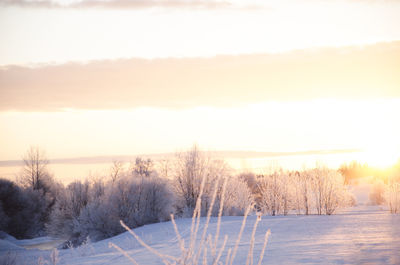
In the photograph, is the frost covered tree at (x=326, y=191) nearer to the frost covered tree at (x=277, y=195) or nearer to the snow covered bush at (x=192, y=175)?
the frost covered tree at (x=277, y=195)

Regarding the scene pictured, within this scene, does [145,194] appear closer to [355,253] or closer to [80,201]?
[80,201]

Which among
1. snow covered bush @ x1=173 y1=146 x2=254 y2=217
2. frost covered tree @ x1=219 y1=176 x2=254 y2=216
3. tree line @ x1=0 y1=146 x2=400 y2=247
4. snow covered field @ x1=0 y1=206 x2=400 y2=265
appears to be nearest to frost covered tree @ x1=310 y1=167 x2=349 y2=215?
tree line @ x1=0 y1=146 x2=400 y2=247

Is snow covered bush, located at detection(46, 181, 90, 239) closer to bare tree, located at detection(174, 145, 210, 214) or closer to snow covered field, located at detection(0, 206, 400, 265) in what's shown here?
bare tree, located at detection(174, 145, 210, 214)

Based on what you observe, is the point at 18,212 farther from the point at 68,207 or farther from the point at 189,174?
the point at 189,174

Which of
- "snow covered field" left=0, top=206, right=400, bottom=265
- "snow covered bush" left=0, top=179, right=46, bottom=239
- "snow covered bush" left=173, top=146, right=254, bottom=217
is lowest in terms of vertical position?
"snow covered bush" left=0, top=179, right=46, bottom=239

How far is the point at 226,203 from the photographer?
27234 millimetres

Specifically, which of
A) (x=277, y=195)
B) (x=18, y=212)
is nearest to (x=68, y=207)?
(x=18, y=212)

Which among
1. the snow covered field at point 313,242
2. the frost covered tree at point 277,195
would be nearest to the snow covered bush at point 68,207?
the frost covered tree at point 277,195

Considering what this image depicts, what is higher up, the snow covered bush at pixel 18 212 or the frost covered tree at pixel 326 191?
the frost covered tree at pixel 326 191

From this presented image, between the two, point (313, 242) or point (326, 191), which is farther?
point (326, 191)

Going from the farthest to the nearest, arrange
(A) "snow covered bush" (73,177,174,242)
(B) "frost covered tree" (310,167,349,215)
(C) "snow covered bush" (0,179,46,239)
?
(C) "snow covered bush" (0,179,46,239) < (A) "snow covered bush" (73,177,174,242) < (B) "frost covered tree" (310,167,349,215)

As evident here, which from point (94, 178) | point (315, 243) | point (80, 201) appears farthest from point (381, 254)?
point (94, 178)

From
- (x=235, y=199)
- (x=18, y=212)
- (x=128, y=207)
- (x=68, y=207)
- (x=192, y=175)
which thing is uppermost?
(x=192, y=175)

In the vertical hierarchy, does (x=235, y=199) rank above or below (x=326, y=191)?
below
